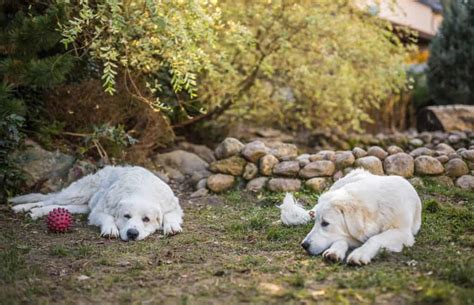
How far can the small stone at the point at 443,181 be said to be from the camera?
6.74m

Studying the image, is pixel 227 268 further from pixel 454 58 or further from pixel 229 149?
pixel 454 58

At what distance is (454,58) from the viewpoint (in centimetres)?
1194

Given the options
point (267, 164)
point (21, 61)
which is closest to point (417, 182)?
point (267, 164)

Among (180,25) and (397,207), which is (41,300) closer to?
(397,207)

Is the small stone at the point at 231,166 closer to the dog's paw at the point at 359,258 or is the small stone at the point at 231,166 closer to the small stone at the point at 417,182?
the small stone at the point at 417,182

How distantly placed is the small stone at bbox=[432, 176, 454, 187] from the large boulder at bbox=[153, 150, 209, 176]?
11.2 ft

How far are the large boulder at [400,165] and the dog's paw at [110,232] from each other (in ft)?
12.0

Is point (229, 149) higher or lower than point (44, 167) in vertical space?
higher

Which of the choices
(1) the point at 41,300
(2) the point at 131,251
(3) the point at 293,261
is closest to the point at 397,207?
(3) the point at 293,261

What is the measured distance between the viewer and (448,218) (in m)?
5.20

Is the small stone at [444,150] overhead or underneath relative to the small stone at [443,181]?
overhead

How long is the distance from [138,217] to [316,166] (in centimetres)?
276

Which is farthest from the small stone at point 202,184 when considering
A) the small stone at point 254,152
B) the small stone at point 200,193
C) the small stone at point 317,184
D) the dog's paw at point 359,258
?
the dog's paw at point 359,258

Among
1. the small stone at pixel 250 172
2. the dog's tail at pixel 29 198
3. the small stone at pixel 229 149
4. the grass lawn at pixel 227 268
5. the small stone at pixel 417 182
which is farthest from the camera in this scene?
the small stone at pixel 229 149
